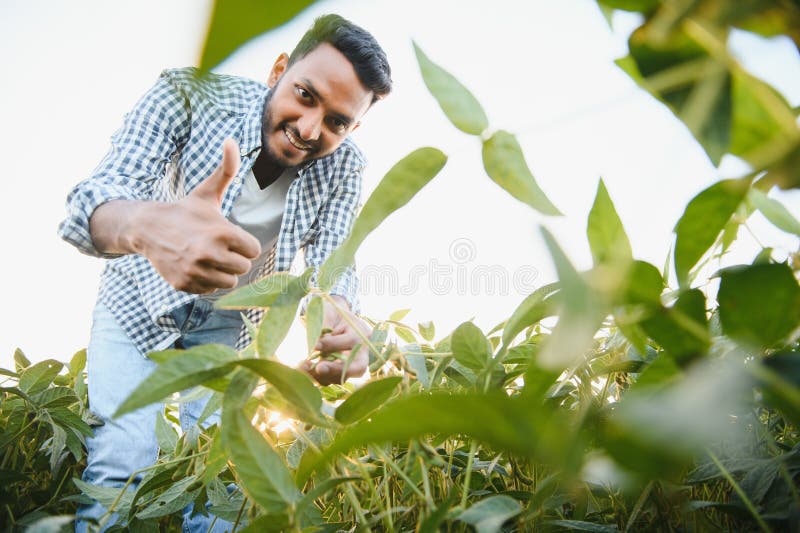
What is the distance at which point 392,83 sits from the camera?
186 centimetres

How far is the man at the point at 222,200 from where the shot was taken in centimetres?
113

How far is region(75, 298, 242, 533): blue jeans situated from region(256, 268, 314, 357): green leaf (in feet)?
2.37

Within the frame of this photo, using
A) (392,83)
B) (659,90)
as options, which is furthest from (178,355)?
(392,83)

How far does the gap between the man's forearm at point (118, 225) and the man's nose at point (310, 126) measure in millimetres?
623

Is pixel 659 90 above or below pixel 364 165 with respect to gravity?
above

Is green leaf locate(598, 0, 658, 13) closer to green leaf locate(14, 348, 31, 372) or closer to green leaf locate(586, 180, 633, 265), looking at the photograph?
green leaf locate(586, 180, 633, 265)

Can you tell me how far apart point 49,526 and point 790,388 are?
0.75 ft

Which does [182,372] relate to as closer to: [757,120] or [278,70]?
[757,120]

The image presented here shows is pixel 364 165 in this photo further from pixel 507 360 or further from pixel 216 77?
pixel 216 77

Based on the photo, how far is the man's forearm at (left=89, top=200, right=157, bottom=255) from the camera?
0.90 meters

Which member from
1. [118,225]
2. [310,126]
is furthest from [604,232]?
[310,126]

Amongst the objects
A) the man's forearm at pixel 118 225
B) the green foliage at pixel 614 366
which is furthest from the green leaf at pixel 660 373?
the man's forearm at pixel 118 225

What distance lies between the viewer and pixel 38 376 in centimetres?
68

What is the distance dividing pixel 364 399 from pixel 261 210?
1.61 metres
